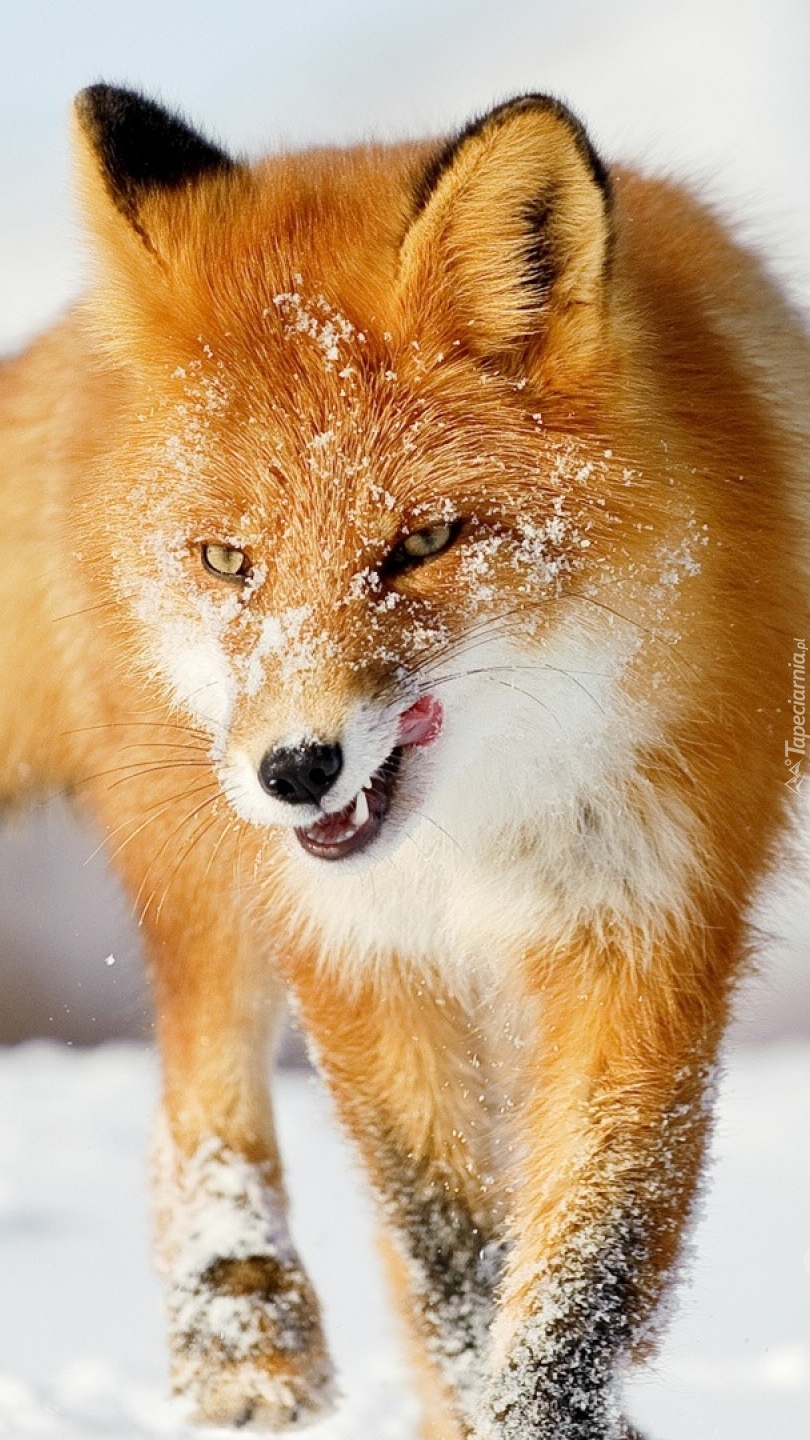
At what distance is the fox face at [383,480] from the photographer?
6.17 ft

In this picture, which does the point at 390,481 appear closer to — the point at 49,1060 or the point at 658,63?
the point at 658,63

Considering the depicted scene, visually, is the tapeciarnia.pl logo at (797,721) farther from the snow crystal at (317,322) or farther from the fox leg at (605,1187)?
the snow crystal at (317,322)

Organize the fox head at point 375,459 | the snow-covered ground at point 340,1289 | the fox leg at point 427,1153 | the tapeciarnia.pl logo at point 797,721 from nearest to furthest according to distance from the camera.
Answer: the fox head at point 375,459 → the tapeciarnia.pl logo at point 797,721 → the fox leg at point 427,1153 → the snow-covered ground at point 340,1289

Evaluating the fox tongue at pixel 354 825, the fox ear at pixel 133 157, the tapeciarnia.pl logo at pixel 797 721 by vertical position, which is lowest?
the tapeciarnia.pl logo at pixel 797 721

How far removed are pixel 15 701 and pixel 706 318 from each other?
154 cm

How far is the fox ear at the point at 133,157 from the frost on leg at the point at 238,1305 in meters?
1.71

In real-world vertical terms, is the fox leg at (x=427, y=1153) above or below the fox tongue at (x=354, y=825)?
below

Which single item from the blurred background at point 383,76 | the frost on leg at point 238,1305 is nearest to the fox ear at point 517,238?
the blurred background at point 383,76

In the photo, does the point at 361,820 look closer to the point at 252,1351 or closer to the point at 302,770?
the point at 302,770

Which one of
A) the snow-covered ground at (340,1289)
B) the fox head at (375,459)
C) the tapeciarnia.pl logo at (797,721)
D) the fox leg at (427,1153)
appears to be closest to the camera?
the fox head at (375,459)

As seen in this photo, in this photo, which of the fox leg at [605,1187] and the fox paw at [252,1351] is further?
the fox paw at [252,1351]

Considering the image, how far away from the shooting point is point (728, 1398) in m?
2.82

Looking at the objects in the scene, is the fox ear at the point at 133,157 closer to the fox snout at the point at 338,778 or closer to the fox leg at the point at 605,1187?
the fox snout at the point at 338,778

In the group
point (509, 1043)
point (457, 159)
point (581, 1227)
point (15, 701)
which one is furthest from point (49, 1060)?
point (457, 159)
